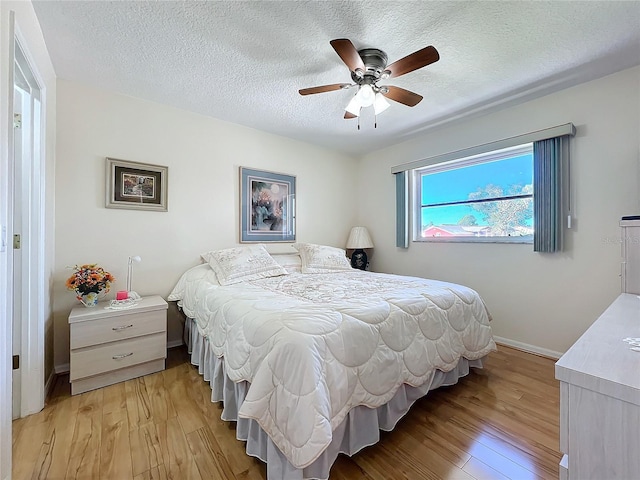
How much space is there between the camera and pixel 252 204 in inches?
127

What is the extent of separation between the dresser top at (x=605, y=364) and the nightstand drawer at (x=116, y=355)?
8.14 ft

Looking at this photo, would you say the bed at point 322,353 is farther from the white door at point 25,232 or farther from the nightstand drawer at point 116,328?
the white door at point 25,232

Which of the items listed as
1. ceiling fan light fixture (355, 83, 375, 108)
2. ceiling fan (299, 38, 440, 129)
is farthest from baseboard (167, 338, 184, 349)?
ceiling fan light fixture (355, 83, 375, 108)

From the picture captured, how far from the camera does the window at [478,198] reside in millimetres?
2705

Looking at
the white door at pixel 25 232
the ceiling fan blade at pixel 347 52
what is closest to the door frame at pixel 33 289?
the white door at pixel 25 232

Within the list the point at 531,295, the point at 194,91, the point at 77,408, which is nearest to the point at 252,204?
the point at 194,91

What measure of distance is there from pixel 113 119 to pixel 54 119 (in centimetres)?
39

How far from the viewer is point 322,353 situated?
1.19m

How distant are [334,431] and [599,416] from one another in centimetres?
97

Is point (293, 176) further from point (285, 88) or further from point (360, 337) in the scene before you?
point (360, 337)

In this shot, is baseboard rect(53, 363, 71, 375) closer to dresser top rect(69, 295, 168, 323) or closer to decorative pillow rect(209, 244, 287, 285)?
dresser top rect(69, 295, 168, 323)

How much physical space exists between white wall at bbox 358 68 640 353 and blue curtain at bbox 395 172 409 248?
48 cm

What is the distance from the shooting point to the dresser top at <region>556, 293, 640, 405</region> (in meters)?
0.60

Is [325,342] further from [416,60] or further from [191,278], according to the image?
[191,278]
